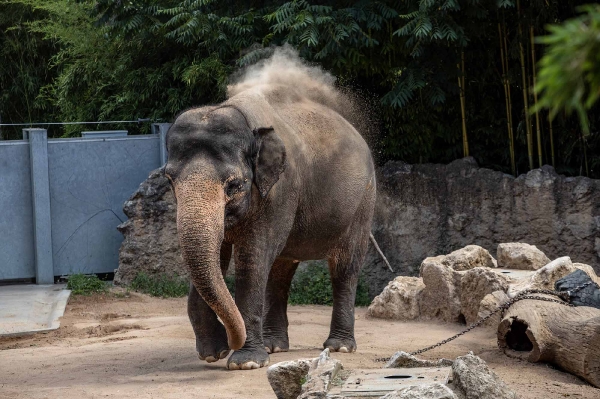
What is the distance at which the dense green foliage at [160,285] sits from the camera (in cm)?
1129

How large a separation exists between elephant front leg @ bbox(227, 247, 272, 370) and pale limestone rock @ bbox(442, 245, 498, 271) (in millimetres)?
3510

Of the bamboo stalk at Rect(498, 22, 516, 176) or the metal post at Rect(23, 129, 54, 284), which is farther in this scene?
the metal post at Rect(23, 129, 54, 284)

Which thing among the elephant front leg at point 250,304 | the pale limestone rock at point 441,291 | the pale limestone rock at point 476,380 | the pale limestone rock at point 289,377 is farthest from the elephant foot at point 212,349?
the pale limestone rock at point 441,291

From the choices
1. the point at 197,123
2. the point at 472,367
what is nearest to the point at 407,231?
the point at 197,123

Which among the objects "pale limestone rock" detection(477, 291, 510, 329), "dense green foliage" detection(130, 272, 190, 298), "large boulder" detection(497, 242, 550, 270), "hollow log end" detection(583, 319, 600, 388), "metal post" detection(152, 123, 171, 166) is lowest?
"hollow log end" detection(583, 319, 600, 388)

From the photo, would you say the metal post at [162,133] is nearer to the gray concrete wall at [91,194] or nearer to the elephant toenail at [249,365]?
the gray concrete wall at [91,194]

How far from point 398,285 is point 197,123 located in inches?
169

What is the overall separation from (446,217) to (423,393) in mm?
7143

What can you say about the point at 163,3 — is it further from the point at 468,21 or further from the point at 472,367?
the point at 472,367

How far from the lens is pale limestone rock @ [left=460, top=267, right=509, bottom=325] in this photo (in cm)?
862

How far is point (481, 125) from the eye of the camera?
39.0 feet

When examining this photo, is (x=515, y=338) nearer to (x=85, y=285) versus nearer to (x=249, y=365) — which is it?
(x=249, y=365)

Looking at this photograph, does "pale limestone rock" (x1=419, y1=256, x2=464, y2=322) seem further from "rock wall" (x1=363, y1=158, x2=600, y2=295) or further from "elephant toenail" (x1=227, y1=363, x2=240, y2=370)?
"elephant toenail" (x1=227, y1=363, x2=240, y2=370)

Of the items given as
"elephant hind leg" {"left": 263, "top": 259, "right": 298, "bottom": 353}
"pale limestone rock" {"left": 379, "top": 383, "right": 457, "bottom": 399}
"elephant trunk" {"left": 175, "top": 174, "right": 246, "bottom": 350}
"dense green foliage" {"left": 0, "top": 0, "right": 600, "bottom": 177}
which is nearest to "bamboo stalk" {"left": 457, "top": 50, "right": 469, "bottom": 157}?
"dense green foliage" {"left": 0, "top": 0, "right": 600, "bottom": 177}
